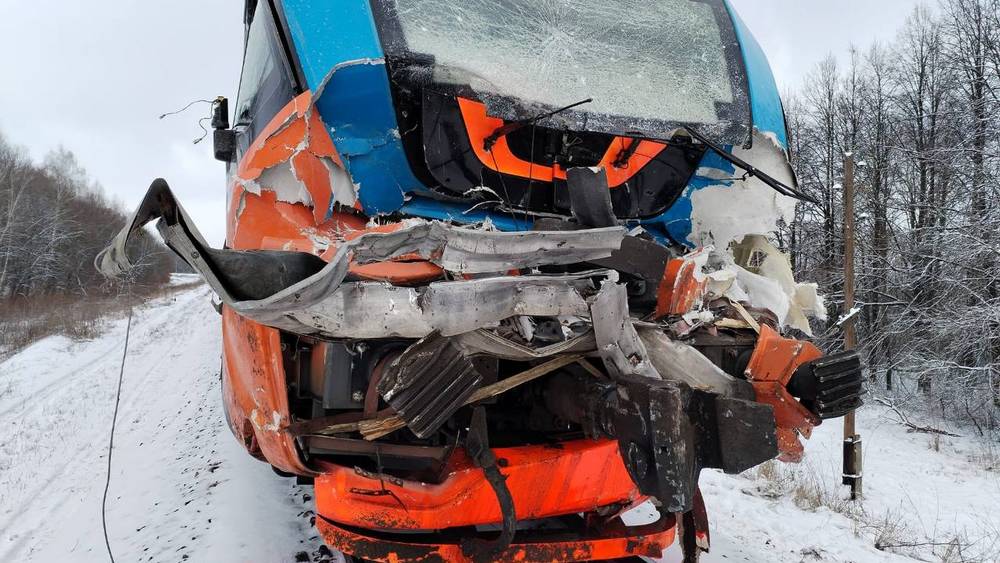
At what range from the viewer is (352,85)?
2.10 m

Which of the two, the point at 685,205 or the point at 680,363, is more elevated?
the point at 685,205

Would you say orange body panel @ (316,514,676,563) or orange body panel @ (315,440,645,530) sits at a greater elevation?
orange body panel @ (315,440,645,530)

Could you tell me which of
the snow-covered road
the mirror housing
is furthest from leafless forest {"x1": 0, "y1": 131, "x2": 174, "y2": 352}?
the mirror housing

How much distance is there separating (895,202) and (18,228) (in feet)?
149

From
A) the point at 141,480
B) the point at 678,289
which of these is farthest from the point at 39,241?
the point at 678,289

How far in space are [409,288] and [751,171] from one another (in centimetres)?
180

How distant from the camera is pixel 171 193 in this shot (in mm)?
1303

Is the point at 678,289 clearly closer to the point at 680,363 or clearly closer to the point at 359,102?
the point at 680,363

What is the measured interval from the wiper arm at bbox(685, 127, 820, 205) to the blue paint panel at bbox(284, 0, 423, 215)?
1290 millimetres

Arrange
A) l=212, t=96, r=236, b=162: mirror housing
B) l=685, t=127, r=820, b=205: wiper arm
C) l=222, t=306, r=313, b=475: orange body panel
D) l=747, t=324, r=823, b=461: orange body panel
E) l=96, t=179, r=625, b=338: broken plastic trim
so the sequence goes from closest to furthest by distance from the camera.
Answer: l=96, t=179, r=625, b=338: broken plastic trim
l=222, t=306, r=313, b=475: orange body panel
l=747, t=324, r=823, b=461: orange body panel
l=685, t=127, r=820, b=205: wiper arm
l=212, t=96, r=236, b=162: mirror housing

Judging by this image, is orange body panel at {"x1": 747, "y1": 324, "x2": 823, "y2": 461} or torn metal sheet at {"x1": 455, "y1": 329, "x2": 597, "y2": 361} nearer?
torn metal sheet at {"x1": 455, "y1": 329, "x2": 597, "y2": 361}

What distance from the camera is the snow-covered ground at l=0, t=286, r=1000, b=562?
11.0 ft

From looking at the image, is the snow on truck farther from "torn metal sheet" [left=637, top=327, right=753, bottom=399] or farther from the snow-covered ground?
the snow-covered ground

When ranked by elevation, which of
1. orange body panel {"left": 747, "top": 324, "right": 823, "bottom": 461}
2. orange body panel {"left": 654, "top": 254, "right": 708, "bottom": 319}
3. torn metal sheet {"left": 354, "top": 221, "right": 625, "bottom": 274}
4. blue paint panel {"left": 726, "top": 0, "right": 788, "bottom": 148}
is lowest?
orange body panel {"left": 747, "top": 324, "right": 823, "bottom": 461}
